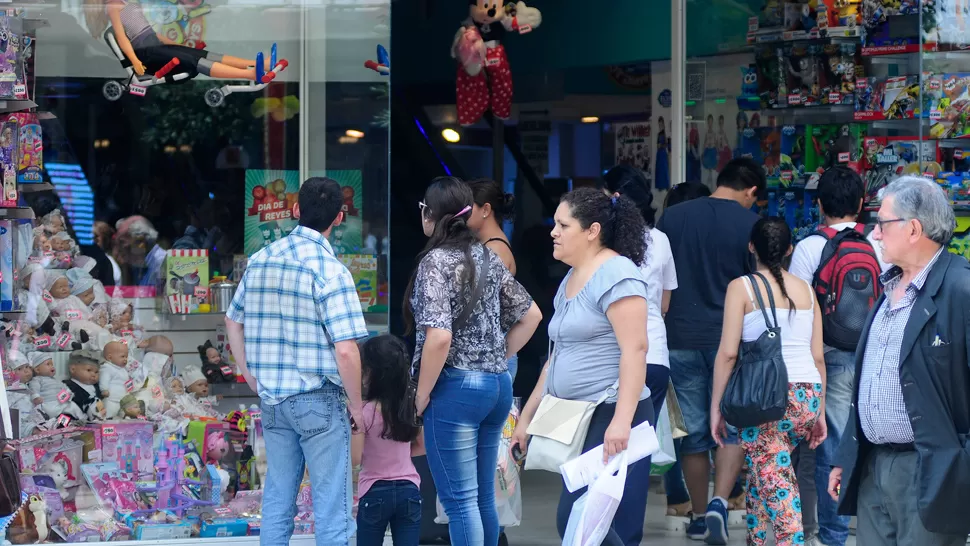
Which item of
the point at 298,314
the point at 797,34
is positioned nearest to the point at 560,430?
the point at 298,314

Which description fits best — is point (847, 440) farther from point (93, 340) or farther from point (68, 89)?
point (68, 89)

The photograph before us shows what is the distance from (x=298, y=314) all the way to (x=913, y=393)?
2.14 metres

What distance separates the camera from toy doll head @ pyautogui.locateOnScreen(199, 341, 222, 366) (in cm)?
616

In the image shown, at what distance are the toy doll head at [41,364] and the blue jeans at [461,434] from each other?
218 centimetres

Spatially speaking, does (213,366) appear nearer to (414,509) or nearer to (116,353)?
(116,353)

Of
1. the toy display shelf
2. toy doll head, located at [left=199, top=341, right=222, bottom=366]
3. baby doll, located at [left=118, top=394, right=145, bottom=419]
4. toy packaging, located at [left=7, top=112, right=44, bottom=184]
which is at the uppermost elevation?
the toy display shelf

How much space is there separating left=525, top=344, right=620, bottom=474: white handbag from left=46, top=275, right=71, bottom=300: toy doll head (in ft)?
9.09

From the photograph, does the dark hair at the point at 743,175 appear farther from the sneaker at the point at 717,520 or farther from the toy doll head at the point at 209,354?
the toy doll head at the point at 209,354

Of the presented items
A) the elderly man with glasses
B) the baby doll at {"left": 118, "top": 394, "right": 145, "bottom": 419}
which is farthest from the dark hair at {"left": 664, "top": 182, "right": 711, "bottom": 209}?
the baby doll at {"left": 118, "top": 394, "right": 145, "bottom": 419}

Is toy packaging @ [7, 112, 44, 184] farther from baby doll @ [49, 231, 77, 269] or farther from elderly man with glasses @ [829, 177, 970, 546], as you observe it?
elderly man with glasses @ [829, 177, 970, 546]

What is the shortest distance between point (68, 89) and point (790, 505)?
12.9 ft

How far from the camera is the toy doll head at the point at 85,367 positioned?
5.84 meters

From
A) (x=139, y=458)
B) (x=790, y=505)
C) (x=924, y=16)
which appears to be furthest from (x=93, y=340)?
(x=924, y=16)

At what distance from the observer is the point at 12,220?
553 centimetres
